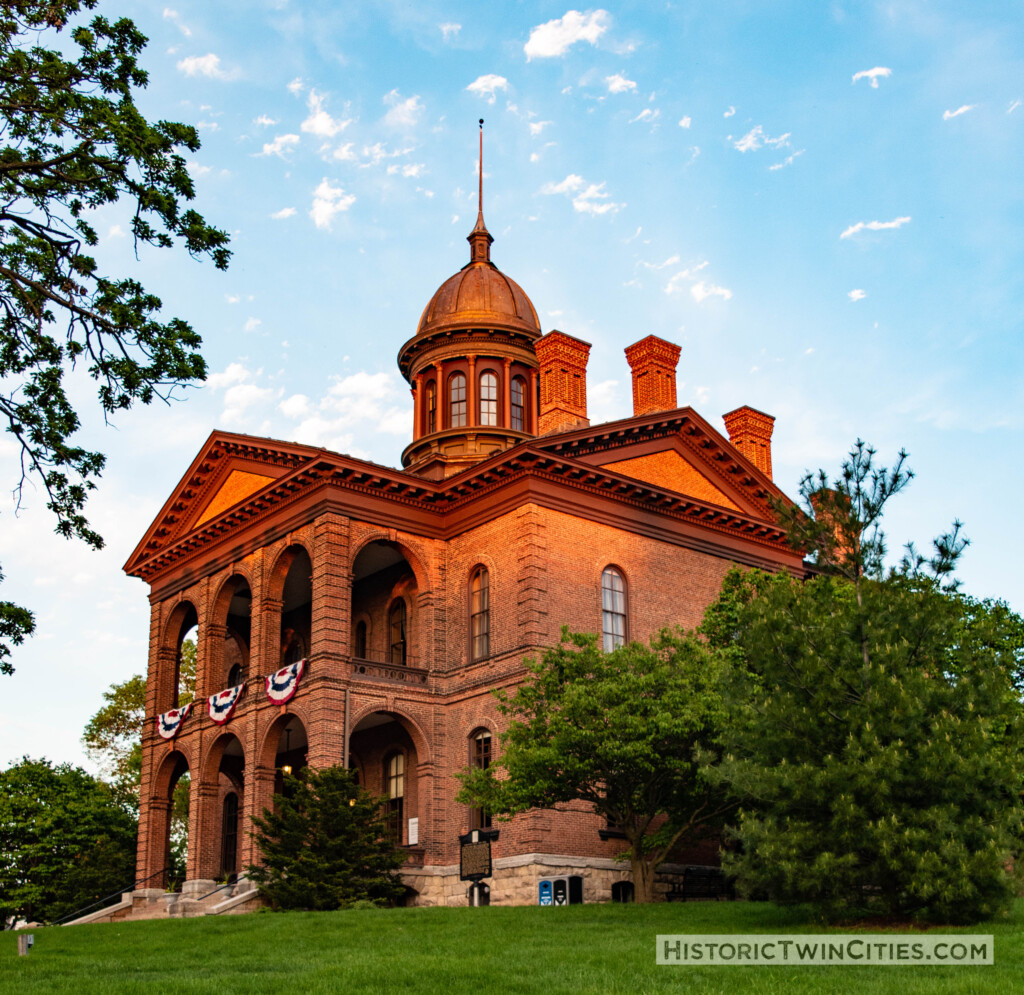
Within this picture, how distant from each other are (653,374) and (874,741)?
19836 mm

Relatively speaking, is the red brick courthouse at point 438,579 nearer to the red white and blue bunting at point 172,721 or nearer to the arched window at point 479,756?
the arched window at point 479,756

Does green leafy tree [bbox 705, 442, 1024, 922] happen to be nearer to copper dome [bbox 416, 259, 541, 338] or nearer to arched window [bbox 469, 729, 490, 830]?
arched window [bbox 469, 729, 490, 830]

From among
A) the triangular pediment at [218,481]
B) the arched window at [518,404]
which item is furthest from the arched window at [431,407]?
the triangular pediment at [218,481]

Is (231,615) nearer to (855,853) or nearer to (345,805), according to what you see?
(345,805)

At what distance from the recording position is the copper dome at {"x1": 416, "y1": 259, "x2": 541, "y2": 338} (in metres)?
41.9

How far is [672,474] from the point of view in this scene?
35.1 meters

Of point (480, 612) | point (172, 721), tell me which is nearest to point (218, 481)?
point (172, 721)

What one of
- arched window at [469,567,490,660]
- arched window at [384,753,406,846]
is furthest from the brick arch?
arched window at [384,753,406,846]

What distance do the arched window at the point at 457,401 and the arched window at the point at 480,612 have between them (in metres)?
8.48

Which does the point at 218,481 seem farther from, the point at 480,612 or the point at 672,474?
the point at 672,474

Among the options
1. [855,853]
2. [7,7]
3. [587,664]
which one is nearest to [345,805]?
[587,664]

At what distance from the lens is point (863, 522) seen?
2047 centimetres

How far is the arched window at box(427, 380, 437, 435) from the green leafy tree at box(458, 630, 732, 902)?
54.8ft

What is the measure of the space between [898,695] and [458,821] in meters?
16.1
